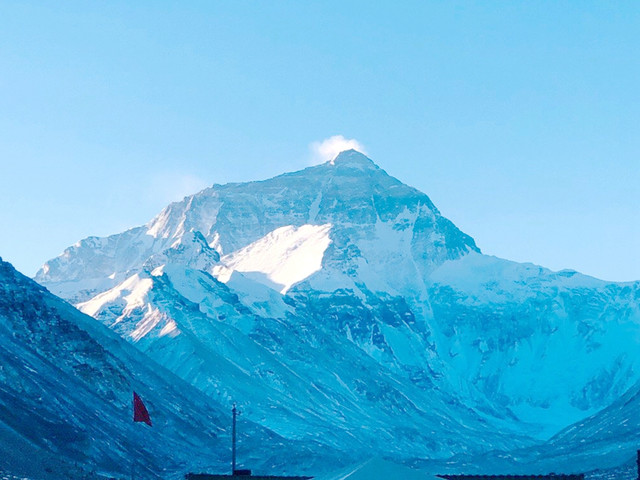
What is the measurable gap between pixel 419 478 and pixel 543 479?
55.3m

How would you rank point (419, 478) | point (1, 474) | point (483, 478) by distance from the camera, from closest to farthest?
1. point (419, 478)
2. point (483, 478)
3. point (1, 474)

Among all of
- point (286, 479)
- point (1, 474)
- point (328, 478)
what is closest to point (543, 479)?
point (286, 479)

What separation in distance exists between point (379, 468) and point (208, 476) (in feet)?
155

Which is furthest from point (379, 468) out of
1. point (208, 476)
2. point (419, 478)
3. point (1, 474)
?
point (1, 474)

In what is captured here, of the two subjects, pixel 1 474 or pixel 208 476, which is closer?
pixel 208 476

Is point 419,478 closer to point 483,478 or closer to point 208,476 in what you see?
point 208,476

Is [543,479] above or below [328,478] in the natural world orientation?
above

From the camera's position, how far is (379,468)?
115 meters

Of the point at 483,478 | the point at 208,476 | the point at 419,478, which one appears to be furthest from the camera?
the point at 483,478

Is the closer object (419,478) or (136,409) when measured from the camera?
(419,478)

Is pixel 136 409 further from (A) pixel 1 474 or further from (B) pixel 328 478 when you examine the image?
(B) pixel 328 478

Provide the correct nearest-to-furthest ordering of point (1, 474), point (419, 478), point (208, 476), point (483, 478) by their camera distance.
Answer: point (419, 478) → point (208, 476) → point (483, 478) → point (1, 474)

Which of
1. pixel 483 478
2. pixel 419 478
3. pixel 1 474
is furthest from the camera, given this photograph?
pixel 1 474

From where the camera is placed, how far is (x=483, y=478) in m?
→ 172
